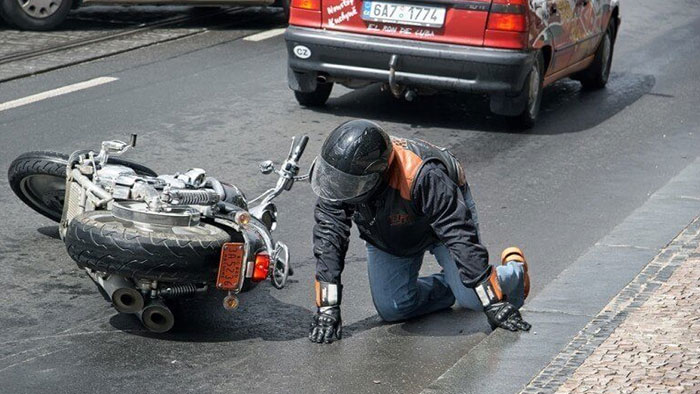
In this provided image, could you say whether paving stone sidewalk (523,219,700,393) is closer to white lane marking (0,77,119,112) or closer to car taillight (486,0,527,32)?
car taillight (486,0,527,32)

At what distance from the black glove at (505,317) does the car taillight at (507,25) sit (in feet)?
14.8

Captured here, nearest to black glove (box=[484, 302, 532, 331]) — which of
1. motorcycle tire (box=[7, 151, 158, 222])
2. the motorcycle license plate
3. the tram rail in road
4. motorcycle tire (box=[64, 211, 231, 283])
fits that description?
the motorcycle license plate

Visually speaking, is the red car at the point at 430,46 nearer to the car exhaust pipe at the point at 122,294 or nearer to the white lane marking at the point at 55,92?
the white lane marking at the point at 55,92

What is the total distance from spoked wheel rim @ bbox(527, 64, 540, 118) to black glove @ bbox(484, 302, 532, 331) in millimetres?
4933

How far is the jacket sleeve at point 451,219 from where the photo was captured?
19.9 feet

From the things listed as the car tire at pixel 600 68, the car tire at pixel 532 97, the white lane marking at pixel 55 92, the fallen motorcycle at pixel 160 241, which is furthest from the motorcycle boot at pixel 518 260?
the car tire at pixel 600 68

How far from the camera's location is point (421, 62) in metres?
10.5

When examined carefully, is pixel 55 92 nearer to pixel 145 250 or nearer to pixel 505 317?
pixel 145 250

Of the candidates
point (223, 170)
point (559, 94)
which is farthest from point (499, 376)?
point (559, 94)

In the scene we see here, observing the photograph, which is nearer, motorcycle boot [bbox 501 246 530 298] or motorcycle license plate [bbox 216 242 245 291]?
motorcycle license plate [bbox 216 242 245 291]

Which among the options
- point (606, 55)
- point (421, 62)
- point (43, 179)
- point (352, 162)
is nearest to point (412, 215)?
point (352, 162)

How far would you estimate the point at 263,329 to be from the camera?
647 cm

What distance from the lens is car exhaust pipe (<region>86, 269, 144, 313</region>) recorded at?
6.03 meters

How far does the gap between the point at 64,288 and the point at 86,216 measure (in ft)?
2.55
